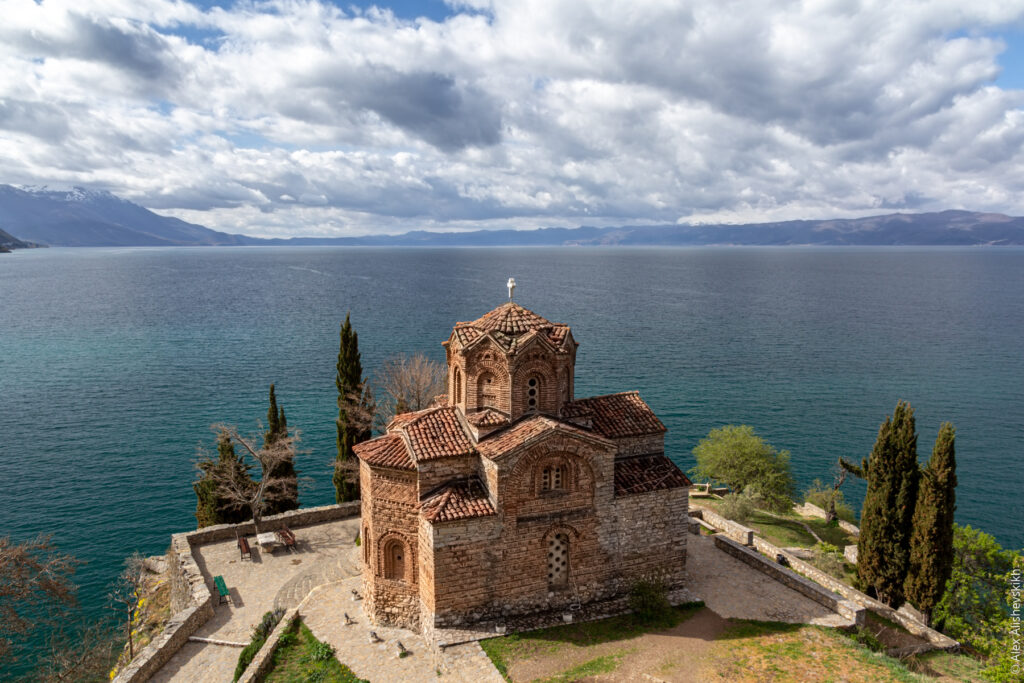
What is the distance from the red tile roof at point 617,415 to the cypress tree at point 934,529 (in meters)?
11.5

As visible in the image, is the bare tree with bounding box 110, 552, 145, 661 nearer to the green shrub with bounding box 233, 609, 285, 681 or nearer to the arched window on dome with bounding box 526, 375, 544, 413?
the green shrub with bounding box 233, 609, 285, 681

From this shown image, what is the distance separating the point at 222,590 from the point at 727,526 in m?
25.8

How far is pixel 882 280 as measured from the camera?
190 m

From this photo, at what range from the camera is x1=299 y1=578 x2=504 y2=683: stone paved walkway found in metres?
19.5

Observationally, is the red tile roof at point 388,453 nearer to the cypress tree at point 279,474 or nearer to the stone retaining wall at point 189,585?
the stone retaining wall at point 189,585

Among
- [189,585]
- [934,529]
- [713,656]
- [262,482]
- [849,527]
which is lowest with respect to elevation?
[849,527]

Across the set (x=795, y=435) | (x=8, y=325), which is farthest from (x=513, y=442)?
(x=8, y=325)

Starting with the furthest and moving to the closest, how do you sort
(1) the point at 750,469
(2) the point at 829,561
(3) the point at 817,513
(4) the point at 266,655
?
(3) the point at 817,513
(1) the point at 750,469
(2) the point at 829,561
(4) the point at 266,655

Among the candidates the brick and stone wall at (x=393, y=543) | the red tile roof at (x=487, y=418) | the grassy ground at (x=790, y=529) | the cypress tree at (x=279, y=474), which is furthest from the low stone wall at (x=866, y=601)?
the cypress tree at (x=279, y=474)

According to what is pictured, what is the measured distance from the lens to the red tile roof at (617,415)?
2455 centimetres

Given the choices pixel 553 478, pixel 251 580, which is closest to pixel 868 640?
pixel 553 478

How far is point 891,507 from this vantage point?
2666 cm

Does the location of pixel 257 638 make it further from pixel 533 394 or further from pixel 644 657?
pixel 644 657

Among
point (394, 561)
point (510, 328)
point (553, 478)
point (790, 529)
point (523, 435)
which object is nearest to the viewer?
point (523, 435)
